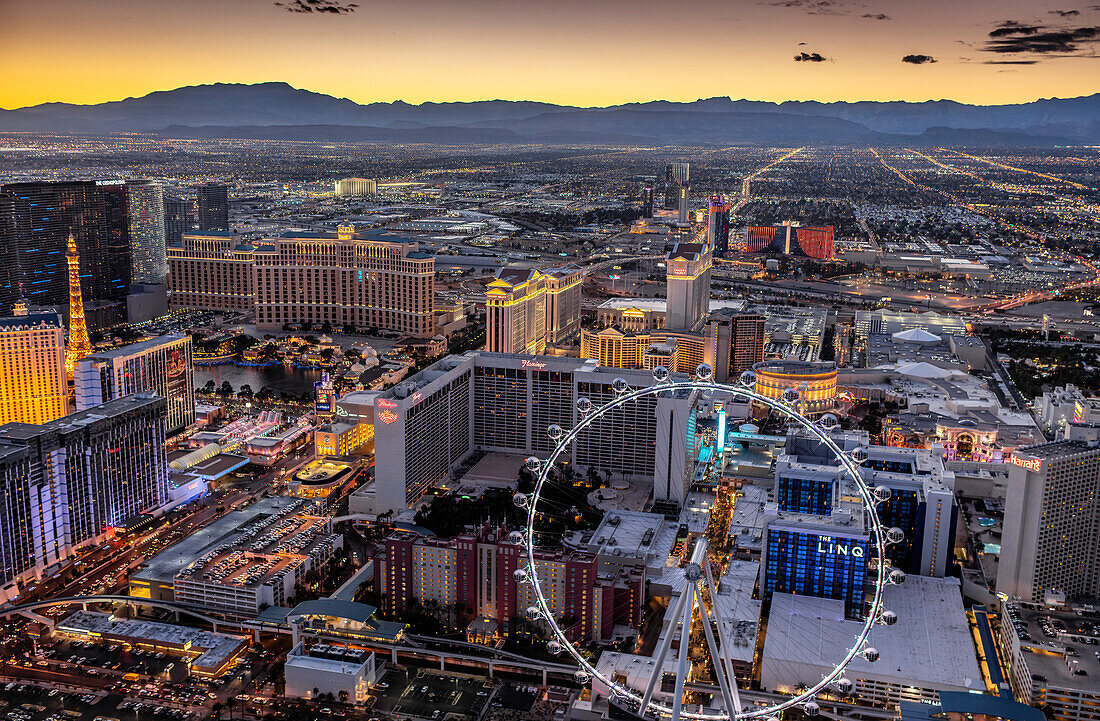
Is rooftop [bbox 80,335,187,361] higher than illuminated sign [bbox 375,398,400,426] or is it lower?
higher

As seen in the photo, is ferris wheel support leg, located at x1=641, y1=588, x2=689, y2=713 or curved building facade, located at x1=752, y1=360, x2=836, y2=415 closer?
ferris wheel support leg, located at x1=641, y1=588, x2=689, y2=713

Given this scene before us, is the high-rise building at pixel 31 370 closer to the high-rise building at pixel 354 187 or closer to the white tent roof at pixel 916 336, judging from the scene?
the white tent roof at pixel 916 336

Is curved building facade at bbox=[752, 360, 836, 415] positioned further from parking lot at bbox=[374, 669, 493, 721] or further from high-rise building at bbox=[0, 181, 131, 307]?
high-rise building at bbox=[0, 181, 131, 307]

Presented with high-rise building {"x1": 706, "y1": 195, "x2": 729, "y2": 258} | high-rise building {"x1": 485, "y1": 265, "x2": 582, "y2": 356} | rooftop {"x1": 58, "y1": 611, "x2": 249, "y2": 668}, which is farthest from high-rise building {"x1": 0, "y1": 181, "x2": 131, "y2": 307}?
high-rise building {"x1": 706, "y1": 195, "x2": 729, "y2": 258}

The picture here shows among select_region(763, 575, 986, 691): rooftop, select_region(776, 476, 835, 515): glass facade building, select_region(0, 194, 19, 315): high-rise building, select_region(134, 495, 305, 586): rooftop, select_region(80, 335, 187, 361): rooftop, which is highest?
select_region(0, 194, 19, 315): high-rise building

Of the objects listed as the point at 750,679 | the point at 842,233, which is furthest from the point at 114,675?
the point at 842,233

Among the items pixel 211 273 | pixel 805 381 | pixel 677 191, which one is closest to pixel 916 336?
pixel 805 381

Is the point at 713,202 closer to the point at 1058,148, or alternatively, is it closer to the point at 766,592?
the point at 766,592
